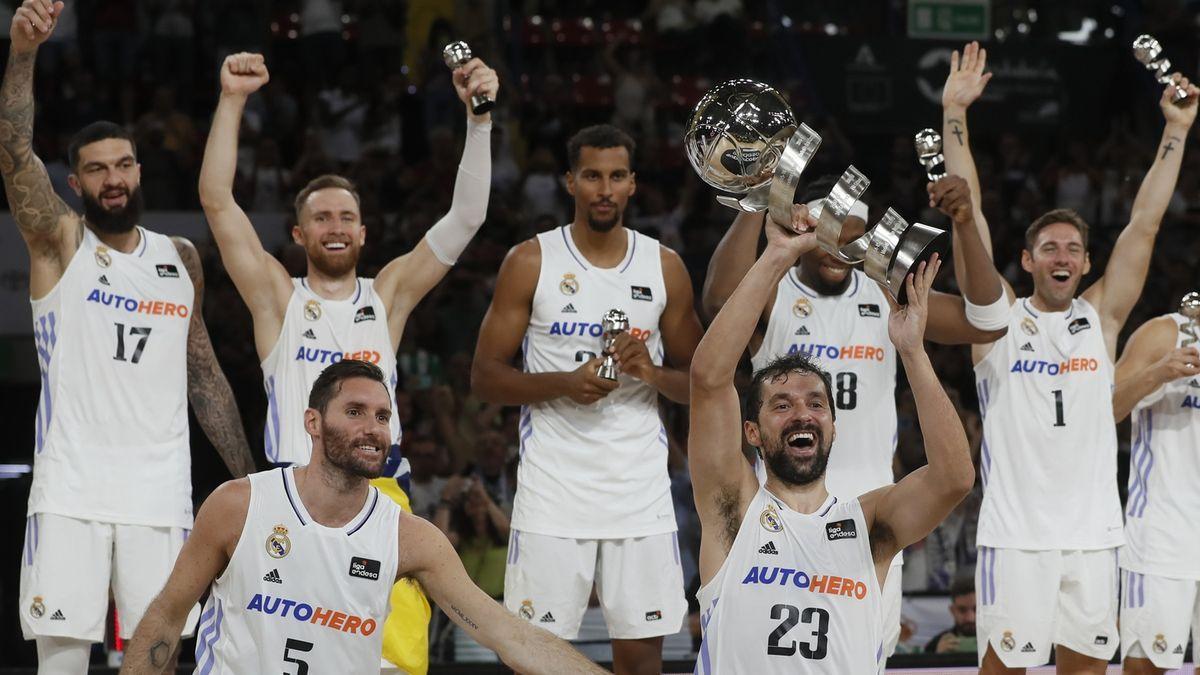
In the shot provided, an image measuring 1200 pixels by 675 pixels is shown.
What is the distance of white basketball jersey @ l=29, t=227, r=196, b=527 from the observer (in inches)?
217

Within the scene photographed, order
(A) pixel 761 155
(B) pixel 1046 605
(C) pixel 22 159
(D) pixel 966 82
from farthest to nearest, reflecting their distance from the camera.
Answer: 1. (D) pixel 966 82
2. (B) pixel 1046 605
3. (C) pixel 22 159
4. (A) pixel 761 155

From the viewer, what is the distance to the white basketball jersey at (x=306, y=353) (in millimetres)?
5750

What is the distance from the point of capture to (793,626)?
4473 mm

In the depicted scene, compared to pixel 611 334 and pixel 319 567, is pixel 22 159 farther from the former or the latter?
pixel 611 334

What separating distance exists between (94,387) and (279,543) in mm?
1445

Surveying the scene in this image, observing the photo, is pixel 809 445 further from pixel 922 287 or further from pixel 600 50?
pixel 600 50

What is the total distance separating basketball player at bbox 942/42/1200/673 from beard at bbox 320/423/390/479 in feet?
9.71

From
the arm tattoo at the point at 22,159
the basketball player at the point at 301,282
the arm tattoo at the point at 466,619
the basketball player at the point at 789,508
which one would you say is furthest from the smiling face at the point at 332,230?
the basketball player at the point at 789,508

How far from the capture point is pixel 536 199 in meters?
11.6

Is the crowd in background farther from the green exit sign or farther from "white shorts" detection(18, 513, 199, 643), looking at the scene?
"white shorts" detection(18, 513, 199, 643)

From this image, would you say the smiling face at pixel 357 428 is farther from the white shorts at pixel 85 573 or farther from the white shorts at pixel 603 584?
the white shorts at pixel 603 584

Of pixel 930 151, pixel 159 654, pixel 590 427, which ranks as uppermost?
pixel 930 151

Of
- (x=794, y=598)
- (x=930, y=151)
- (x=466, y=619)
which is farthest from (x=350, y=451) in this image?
(x=930, y=151)

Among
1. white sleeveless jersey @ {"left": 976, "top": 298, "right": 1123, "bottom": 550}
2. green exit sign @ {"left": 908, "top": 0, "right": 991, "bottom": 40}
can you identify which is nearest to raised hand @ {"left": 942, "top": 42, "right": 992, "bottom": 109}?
white sleeveless jersey @ {"left": 976, "top": 298, "right": 1123, "bottom": 550}
